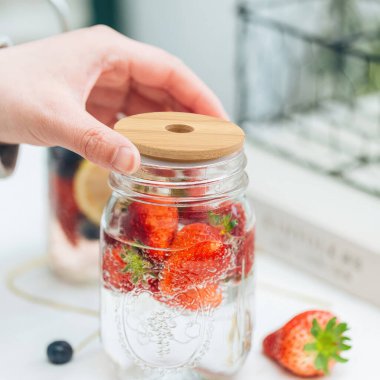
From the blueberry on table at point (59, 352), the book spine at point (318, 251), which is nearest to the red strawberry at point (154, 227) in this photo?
the blueberry on table at point (59, 352)

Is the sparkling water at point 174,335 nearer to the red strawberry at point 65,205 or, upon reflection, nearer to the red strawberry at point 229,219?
the red strawberry at point 229,219

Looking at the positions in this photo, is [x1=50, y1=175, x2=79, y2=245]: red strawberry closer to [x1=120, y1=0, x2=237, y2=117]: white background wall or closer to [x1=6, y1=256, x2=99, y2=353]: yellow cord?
[x1=6, y1=256, x2=99, y2=353]: yellow cord

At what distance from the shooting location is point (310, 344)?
0.67 meters

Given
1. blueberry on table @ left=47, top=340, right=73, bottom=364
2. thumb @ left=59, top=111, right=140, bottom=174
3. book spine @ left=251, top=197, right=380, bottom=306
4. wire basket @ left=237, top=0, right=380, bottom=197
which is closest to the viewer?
thumb @ left=59, top=111, right=140, bottom=174

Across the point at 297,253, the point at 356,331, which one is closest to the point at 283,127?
the point at 297,253

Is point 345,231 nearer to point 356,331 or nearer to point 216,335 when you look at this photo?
point 356,331

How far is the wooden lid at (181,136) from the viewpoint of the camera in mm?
600

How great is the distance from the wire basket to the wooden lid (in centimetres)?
32

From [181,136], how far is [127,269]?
4.6 inches

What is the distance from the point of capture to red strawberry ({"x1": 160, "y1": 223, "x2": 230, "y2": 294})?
63cm

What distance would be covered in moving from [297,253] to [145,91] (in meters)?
0.25

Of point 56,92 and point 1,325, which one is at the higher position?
point 56,92

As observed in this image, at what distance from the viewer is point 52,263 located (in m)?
0.86

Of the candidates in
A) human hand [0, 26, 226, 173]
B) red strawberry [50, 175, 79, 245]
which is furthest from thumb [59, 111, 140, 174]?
red strawberry [50, 175, 79, 245]
